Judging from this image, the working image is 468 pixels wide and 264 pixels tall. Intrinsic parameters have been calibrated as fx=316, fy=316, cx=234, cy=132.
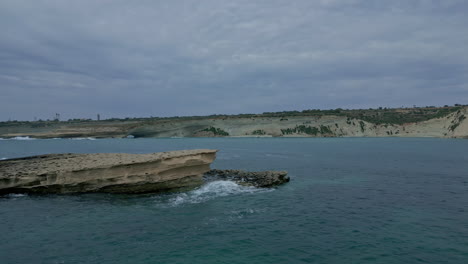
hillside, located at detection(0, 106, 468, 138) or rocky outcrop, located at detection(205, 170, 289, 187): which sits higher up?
hillside, located at detection(0, 106, 468, 138)

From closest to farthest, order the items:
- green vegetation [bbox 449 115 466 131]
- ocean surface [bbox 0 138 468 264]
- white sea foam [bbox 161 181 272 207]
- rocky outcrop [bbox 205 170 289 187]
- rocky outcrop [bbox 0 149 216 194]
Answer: ocean surface [bbox 0 138 468 264] < white sea foam [bbox 161 181 272 207] < rocky outcrop [bbox 0 149 216 194] < rocky outcrop [bbox 205 170 289 187] < green vegetation [bbox 449 115 466 131]

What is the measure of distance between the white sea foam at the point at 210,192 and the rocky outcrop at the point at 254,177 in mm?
1298

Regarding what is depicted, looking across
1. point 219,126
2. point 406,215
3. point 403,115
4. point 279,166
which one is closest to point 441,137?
point 403,115

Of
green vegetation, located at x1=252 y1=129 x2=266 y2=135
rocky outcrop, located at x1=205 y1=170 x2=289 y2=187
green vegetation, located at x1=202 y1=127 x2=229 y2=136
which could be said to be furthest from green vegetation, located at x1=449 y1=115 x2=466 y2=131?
rocky outcrop, located at x1=205 y1=170 x2=289 y2=187

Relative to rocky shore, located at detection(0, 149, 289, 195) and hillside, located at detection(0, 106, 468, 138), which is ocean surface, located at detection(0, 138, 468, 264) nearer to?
rocky shore, located at detection(0, 149, 289, 195)

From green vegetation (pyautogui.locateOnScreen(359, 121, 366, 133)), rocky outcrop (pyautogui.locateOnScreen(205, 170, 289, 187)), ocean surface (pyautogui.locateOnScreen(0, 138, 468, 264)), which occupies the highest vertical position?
green vegetation (pyautogui.locateOnScreen(359, 121, 366, 133))

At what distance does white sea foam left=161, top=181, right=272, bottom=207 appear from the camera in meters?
20.8

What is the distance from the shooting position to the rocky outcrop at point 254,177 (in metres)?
26.5

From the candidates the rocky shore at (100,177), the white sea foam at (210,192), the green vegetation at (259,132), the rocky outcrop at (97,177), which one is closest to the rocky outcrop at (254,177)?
the white sea foam at (210,192)

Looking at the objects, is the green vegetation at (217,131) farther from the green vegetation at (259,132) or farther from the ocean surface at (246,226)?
the ocean surface at (246,226)

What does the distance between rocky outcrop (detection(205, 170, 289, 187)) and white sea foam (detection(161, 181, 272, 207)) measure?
130 centimetres

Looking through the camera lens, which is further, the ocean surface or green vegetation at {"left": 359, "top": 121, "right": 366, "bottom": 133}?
green vegetation at {"left": 359, "top": 121, "right": 366, "bottom": 133}

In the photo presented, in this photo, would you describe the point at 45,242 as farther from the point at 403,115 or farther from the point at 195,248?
the point at 403,115

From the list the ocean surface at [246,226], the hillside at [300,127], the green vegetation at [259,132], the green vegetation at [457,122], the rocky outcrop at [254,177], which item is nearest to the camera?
the ocean surface at [246,226]
